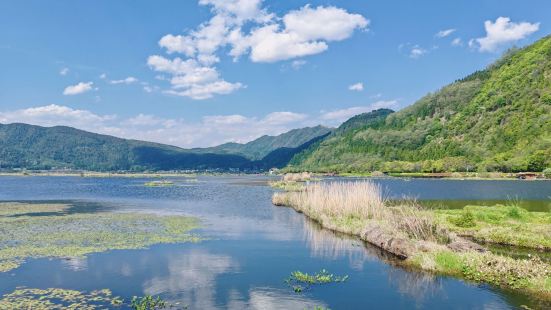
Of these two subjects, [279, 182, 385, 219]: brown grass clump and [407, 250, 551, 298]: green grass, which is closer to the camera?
[407, 250, 551, 298]: green grass

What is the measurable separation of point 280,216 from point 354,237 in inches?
828

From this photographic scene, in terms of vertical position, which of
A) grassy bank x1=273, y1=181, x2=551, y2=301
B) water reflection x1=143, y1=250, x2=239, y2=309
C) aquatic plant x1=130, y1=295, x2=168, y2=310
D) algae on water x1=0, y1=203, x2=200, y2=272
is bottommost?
water reflection x1=143, y1=250, x2=239, y2=309

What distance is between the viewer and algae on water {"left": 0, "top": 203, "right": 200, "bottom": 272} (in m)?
36.3

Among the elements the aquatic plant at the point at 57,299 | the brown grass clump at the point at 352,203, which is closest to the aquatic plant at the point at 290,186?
the brown grass clump at the point at 352,203

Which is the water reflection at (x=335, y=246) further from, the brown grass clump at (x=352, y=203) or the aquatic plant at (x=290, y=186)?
the aquatic plant at (x=290, y=186)

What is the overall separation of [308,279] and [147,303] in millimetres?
10856

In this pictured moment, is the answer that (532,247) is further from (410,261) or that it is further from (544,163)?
(544,163)

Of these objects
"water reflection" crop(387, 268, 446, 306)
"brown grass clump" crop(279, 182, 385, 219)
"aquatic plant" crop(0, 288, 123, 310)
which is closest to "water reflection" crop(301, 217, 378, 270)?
"water reflection" crop(387, 268, 446, 306)

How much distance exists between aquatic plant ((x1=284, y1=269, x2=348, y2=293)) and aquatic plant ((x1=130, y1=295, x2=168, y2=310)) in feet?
27.4

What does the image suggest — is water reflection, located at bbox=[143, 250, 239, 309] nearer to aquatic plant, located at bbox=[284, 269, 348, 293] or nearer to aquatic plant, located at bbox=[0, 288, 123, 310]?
aquatic plant, located at bbox=[0, 288, 123, 310]

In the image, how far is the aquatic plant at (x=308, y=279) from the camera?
27.3 metres

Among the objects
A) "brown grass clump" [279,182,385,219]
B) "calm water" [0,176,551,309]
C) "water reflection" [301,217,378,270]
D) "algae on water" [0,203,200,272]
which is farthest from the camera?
"brown grass clump" [279,182,385,219]

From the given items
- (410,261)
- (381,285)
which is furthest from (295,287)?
(410,261)

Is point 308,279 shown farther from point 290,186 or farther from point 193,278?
point 290,186
